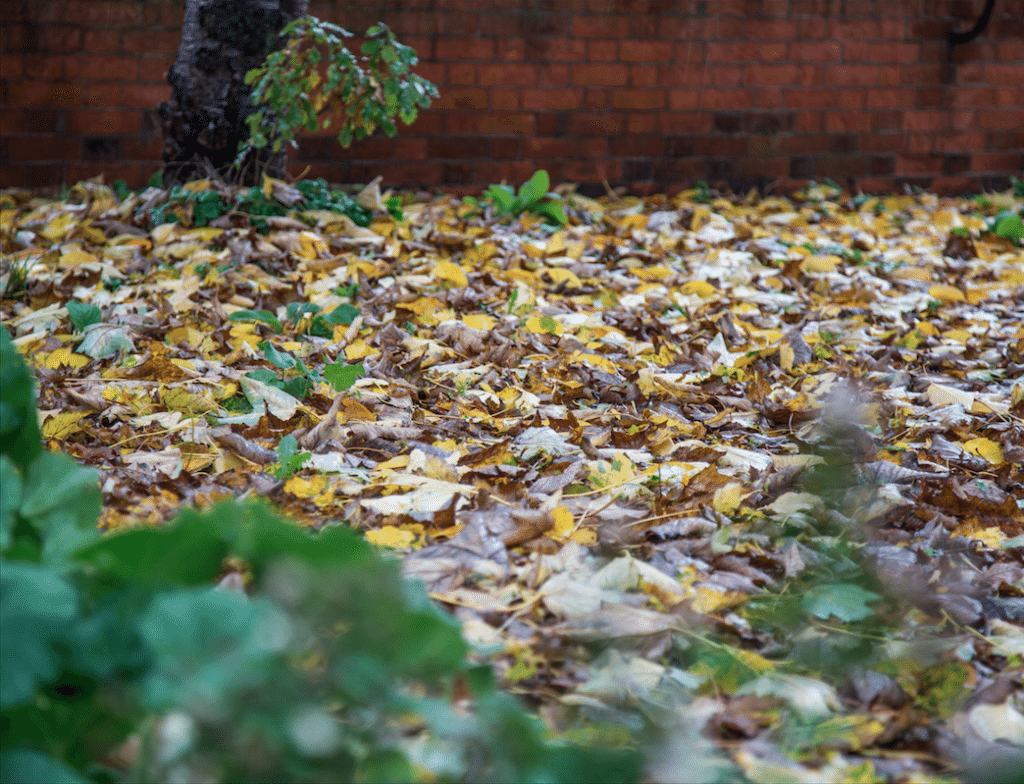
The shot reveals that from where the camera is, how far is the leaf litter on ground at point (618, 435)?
106cm

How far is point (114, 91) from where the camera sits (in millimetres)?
4277

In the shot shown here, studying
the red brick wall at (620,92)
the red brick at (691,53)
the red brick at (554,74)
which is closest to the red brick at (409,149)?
the red brick wall at (620,92)

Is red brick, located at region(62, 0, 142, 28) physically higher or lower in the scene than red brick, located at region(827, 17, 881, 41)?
lower

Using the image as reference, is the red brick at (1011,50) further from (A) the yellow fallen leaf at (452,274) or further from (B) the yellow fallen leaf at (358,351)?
(B) the yellow fallen leaf at (358,351)

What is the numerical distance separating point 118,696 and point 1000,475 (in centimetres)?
161

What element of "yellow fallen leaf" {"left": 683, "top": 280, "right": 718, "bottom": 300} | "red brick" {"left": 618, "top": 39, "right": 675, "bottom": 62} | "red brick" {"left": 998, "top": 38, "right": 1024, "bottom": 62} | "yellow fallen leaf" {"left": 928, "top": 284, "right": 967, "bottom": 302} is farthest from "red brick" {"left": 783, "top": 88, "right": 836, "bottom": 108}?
"yellow fallen leaf" {"left": 683, "top": 280, "right": 718, "bottom": 300}

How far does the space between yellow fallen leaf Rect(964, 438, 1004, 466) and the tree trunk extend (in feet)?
8.49

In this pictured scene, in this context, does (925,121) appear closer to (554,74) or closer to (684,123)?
(684,123)

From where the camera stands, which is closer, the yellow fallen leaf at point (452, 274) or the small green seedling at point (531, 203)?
the yellow fallen leaf at point (452, 274)

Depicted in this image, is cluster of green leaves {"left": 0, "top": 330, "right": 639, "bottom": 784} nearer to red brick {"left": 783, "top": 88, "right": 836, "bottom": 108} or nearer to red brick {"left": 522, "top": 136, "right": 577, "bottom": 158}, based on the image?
red brick {"left": 522, "top": 136, "right": 577, "bottom": 158}

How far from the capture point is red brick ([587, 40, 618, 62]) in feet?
15.7

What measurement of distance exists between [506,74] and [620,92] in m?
0.60

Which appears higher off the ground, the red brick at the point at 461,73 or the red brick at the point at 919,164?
the red brick at the point at 461,73

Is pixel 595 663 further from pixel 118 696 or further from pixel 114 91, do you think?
pixel 114 91
